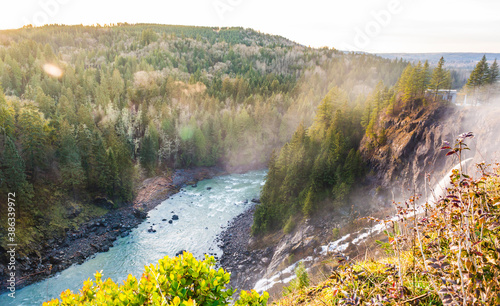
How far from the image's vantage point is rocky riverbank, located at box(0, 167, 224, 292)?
29141mm

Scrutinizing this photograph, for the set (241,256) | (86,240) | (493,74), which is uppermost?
(493,74)

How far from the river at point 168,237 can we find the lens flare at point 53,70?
5935 cm

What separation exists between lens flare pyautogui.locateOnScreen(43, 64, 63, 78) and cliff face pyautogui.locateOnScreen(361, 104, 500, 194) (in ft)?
290

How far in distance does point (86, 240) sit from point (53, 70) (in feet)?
229

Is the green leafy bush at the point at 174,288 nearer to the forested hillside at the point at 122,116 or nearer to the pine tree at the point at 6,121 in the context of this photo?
the forested hillside at the point at 122,116

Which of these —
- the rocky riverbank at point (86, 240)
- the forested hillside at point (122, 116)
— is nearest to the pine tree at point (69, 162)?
the forested hillside at point (122, 116)

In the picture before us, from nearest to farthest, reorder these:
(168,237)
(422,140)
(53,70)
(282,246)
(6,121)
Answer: (282,246)
(422,140)
(6,121)
(168,237)
(53,70)

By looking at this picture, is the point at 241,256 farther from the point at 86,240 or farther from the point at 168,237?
the point at 86,240

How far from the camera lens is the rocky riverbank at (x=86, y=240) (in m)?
29.1

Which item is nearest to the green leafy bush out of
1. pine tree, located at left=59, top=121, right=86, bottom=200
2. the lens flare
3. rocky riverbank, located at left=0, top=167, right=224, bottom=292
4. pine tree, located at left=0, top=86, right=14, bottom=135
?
rocky riverbank, located at left=0, top=167, right=224, bottom=292

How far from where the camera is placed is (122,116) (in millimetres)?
61188

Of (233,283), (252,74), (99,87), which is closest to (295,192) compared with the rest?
(233,283)

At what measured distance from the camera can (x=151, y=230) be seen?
126ft

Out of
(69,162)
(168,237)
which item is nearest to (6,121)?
(69,162)
